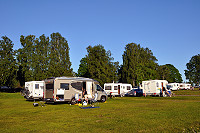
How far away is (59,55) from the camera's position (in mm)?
52938

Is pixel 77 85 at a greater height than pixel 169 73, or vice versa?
pixel 169 73

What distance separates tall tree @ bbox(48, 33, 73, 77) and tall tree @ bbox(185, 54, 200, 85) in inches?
2163

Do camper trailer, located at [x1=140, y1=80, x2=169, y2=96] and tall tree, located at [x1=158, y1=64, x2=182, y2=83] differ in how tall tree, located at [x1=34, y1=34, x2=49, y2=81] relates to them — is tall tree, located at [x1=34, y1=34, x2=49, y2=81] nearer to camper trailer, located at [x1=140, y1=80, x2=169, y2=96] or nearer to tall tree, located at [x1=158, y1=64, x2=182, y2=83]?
camper trailer, located at [x1=140, y1=80, x2=169, y2=96]

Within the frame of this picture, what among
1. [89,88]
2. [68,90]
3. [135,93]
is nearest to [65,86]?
[68,90]

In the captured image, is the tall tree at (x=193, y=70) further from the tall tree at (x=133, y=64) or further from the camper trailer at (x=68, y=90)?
the camper trailer at (x=68, y=90)

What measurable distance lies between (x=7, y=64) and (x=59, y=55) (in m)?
12.3

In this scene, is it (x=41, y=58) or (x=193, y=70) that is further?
(x=193, y=70)

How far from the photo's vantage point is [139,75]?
5638 cm

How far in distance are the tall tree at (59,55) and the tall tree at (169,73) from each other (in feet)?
125

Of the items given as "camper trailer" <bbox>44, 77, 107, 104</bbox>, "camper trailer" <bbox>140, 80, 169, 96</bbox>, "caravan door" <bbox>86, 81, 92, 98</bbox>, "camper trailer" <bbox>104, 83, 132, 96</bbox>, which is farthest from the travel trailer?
"caravan door" <bbox>86, 81, 92, 98</bbox>

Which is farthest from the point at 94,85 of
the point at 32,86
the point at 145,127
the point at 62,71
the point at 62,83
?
the point at 62,71

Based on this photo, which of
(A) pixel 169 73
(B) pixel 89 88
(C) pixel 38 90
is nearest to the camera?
(B) pixel 89 88

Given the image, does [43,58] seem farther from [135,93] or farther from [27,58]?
[135,93]

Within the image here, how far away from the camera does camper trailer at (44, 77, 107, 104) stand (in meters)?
19.5
